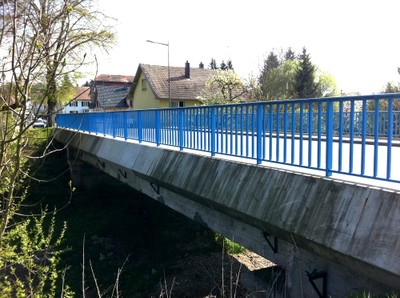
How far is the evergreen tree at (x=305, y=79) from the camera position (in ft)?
117

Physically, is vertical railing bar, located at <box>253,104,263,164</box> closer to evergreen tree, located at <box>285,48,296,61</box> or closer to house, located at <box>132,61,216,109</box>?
house, located at <box>132,61,216,109</box>

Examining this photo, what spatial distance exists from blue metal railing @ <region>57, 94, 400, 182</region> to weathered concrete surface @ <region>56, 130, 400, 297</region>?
31 cm

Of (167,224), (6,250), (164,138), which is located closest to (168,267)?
(167,224)

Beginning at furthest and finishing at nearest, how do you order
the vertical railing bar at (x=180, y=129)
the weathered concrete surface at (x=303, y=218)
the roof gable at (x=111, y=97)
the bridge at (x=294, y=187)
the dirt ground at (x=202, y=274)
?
1. the roof gable at (x=111, y=97)
2. the dirt ground at (x=202, y=274)
3. the vertical railing bar at (x=180, y=129)
4. the bridge at (x=294, y=187)
5. the weathered concrete surface at (x=303, y=218)

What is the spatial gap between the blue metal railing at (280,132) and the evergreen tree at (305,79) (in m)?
24.9

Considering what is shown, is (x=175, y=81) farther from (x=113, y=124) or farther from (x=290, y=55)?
(x=113, y=124)

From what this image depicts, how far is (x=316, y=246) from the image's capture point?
12.3ft

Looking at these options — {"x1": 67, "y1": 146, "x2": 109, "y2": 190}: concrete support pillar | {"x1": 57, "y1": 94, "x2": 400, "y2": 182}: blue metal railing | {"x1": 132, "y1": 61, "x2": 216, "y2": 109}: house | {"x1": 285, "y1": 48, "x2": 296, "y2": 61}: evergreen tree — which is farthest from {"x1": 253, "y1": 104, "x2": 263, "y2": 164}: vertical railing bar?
{"x1": 285, "y1": 48, "x2": 296, "y2": 61}: evergreen tree

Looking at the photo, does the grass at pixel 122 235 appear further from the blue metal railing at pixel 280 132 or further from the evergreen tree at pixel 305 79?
the evergreen tree at pixel 305 79

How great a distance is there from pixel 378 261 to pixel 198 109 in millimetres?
4565

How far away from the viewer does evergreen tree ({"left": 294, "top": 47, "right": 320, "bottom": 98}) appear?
35688 mm

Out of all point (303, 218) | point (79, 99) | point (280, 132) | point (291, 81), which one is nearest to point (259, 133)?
point (280, 132)

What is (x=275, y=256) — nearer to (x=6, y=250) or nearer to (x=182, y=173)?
(x=182, y=173)

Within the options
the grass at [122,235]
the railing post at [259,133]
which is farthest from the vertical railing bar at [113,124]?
the railing post at [259,133]
